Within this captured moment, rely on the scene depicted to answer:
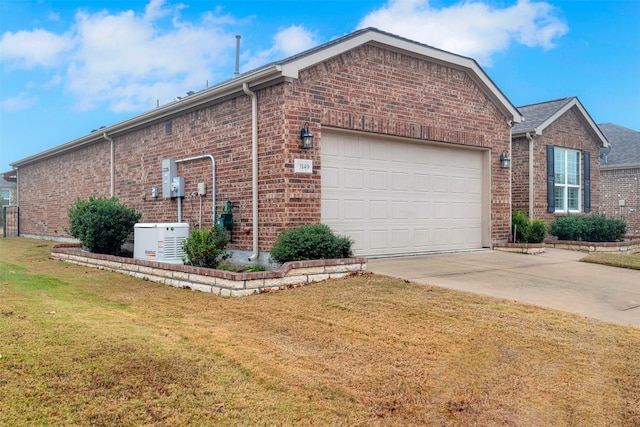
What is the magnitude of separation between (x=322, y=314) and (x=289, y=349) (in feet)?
4.01

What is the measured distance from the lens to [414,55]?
10.4 metres

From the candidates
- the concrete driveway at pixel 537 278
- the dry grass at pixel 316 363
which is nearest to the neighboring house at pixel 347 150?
the concrete driveway at pixel 537 278

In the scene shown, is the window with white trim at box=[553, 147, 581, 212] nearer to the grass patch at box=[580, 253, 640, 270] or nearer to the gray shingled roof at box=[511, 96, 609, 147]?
→ the gray shingled roof at box=[511, 96, 609, 147]

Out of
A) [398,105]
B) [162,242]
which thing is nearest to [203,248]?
[162,242]

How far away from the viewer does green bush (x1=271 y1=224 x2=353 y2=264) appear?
7656mm

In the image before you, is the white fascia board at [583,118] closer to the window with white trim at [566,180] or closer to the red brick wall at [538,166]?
the red brick wall at [538,166]

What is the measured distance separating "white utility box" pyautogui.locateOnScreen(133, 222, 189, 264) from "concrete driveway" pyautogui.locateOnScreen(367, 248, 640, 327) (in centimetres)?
351

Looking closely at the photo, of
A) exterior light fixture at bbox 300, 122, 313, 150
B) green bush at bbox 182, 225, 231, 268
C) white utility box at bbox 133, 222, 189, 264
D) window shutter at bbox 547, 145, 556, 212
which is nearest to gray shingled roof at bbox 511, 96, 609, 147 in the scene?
window shutter at bbox 547, 145, 556, 212

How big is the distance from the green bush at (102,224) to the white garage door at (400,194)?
16.9ft


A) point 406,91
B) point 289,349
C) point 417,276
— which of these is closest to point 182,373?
point 289,349

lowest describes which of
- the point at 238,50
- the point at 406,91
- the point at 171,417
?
the point at 171,417

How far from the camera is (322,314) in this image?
5594 millimetres

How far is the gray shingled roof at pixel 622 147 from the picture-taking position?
21938 mm

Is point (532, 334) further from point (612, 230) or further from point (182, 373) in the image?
point (612, 230)
